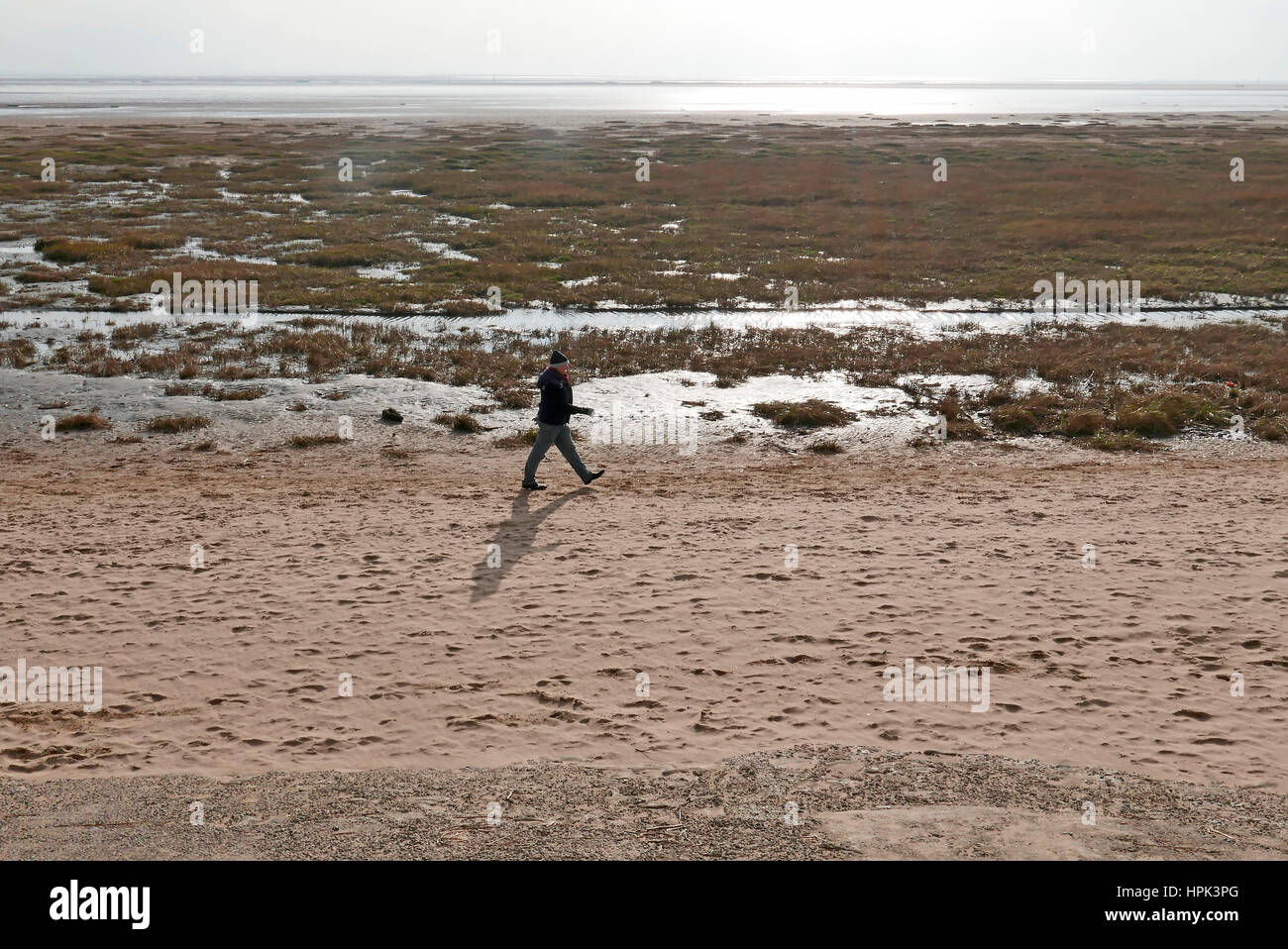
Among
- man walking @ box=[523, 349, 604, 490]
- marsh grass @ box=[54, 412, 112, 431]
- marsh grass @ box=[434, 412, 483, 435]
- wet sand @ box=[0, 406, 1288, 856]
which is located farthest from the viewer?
marsh grass @ box=[434, 412, 483, 435]

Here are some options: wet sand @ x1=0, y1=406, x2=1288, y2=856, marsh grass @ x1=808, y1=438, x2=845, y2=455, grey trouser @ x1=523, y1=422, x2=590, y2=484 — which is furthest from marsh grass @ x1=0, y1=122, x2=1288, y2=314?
wet sand @ x1=0, y1=406, x2=1288, y2=856

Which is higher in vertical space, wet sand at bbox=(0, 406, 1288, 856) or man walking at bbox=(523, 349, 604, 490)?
man walking at bbox=(523, 349, 604, 490)

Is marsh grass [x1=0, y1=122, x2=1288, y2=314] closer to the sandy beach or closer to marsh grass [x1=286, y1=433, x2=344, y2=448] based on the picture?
the sandy beach

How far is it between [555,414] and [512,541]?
2.57 meters

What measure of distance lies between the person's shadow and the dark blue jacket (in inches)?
52.5

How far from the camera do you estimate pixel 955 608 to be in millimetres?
13266

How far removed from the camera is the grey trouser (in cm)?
1736

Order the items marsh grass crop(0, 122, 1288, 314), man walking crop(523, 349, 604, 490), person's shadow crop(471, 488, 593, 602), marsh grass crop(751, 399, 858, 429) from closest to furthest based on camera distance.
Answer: person's shadow crop(471, 488, 593, 602)
man walking crop(523, 349, 604, 490)
marsh grass crop(751, 399, 858, 429)
marsh grass crop(0, 122, 1288, 314)

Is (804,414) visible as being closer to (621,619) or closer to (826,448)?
(826,448)

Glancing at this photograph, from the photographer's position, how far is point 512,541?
50.8 feet

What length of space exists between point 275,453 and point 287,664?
9443mm

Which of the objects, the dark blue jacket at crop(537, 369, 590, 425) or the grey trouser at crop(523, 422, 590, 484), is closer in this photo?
the dark blue jacket at crop(537, 369, 590, 425)

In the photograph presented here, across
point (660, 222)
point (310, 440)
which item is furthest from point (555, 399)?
point (660, 222)

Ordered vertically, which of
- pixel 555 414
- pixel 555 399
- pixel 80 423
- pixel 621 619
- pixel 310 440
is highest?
pixel 555 399
